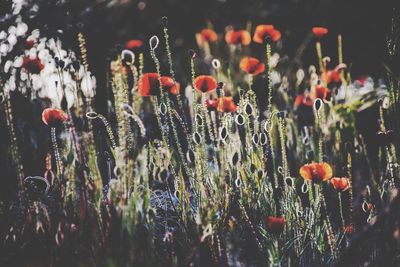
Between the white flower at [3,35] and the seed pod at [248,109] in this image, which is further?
the white flower at [3,35]

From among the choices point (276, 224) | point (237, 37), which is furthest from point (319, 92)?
point (276, 224)

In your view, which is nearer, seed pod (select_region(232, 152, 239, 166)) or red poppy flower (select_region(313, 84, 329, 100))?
seed pod (select_region(232, 152, 239, 166))

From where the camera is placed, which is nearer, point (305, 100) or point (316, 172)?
point (316, 172)

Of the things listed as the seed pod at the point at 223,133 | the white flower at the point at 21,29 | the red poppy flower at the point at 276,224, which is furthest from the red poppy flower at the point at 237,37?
the red poppy flower at the point at 276,224

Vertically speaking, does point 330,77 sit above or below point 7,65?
below

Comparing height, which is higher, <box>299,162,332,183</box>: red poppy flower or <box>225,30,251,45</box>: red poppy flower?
<box>225,30,251,45</box>: red poppy flower

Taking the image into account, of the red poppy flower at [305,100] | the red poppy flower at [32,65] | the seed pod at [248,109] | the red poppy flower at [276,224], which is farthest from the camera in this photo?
the red poppy flower at [305,100]

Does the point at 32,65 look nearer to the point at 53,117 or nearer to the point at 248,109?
the point at 53,117

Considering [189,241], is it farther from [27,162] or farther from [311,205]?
[27,162]

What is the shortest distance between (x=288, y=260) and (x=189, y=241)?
14.5 inches

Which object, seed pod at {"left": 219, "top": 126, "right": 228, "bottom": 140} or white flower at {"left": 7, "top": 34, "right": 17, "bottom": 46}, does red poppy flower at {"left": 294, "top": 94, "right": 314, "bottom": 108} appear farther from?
white flower at {"left": 7, "top": 34, "right": 17, "bottom": 46}

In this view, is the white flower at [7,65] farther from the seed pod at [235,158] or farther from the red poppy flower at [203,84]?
the seed pod at [235,158]

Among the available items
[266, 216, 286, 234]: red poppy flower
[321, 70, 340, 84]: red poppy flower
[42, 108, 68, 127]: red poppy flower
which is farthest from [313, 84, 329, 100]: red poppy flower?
[42, 108, 68, 127]: red poppy flower

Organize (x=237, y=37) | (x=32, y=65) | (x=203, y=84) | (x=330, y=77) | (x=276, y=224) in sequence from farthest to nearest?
(x=237, y=37), (x=330, y=77), (x=32, y=65), (x=203, y=84), (x=276, y=224)
